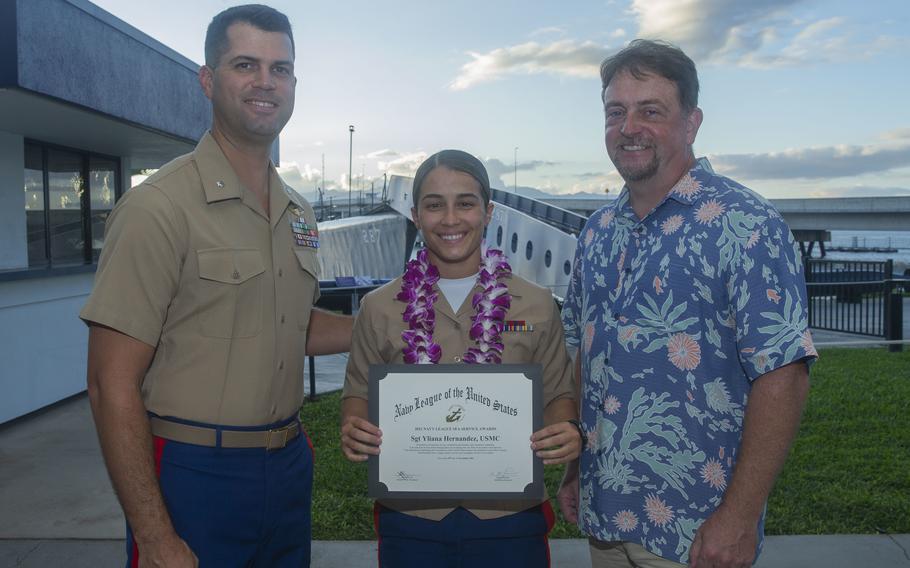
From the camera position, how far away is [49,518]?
219 inches

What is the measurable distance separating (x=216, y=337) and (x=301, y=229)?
632mm

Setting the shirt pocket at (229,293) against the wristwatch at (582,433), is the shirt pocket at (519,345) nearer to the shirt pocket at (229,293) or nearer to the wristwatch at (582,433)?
the wristwatch at (582,433)

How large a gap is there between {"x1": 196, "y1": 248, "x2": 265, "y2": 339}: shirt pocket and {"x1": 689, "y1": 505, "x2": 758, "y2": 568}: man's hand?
1.75 metres

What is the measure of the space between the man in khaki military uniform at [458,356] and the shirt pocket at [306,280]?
0.91 feet

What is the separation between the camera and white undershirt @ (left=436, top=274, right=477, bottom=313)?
2.87 m

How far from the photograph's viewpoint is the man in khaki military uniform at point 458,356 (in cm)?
261

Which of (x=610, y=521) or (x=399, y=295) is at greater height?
(x=399, y=295)

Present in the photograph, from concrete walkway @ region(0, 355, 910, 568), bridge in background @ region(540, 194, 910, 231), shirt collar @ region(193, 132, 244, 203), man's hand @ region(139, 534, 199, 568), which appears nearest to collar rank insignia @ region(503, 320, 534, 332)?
shirt collar @ region(193, 132, 244, 203)

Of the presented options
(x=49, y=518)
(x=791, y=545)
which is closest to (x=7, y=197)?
(x=49, y=518)

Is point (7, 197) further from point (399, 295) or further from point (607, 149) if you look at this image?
point (607, 149)

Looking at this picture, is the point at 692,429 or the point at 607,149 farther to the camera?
the point at 607,149

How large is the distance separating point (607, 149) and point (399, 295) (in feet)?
3.16

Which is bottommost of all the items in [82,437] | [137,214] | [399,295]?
[82,437]

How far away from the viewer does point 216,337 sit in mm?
2648
